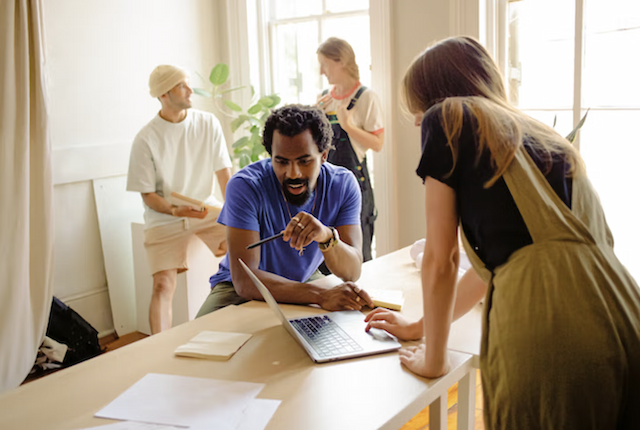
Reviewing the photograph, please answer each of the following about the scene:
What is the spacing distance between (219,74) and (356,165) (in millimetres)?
1247

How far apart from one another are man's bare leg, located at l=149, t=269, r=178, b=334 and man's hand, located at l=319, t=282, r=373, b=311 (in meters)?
1.76

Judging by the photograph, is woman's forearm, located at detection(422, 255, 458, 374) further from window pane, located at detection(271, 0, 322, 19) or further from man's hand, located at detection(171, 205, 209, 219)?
window pane, located at detection(271, 0, 322, 19)

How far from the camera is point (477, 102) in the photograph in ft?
3.90

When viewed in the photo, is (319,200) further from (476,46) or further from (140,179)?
(140,179)

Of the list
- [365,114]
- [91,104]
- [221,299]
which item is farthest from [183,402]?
[91,104]

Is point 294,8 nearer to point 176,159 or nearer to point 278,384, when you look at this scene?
point 176,159

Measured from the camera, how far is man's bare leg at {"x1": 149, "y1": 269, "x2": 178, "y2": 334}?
133 inches

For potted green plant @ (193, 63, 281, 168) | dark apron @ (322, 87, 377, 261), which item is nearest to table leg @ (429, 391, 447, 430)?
dark apron @ (322, 87, 377, 261)

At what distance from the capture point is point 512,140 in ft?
3.77

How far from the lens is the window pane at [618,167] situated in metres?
2.95

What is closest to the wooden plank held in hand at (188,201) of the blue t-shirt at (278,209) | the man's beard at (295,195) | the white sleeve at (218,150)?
the white sleeve at (218,150)

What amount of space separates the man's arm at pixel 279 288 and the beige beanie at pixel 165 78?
1574mm

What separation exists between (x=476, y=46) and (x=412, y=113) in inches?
7.4

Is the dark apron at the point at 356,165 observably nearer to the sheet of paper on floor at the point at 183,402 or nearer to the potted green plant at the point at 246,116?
the potted green plant at the point at 246,116
